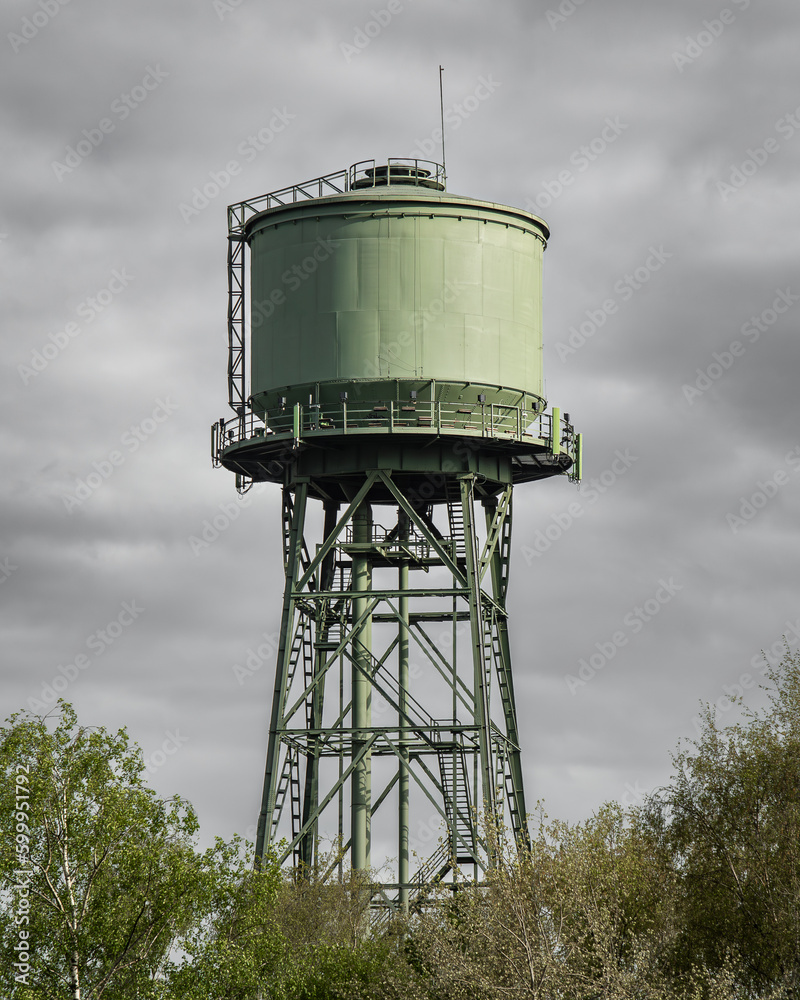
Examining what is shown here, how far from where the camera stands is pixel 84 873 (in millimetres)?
33000

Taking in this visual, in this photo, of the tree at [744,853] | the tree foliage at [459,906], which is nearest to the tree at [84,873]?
the tree foliage at [459,906]

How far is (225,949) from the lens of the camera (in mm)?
32969

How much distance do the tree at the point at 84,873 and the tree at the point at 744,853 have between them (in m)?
11.6

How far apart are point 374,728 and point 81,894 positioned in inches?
499

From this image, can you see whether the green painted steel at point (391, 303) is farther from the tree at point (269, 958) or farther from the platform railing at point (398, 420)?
the tree at point (269, 958)

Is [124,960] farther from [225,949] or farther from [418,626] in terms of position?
[418,626]

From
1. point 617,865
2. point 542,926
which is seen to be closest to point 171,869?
point 542,926

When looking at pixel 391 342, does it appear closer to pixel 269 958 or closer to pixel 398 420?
pixel 398 420

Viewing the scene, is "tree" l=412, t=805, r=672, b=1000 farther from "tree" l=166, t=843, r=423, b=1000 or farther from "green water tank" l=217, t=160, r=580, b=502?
"green water tank" l=217, t=160, r=580, b=502

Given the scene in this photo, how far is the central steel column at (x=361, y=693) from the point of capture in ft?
151

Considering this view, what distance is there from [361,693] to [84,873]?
14.3 meters

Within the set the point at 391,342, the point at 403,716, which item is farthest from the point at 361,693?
the point at 391,342

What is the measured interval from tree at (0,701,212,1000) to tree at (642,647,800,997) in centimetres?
1161

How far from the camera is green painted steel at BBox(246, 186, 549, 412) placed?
44.0m
